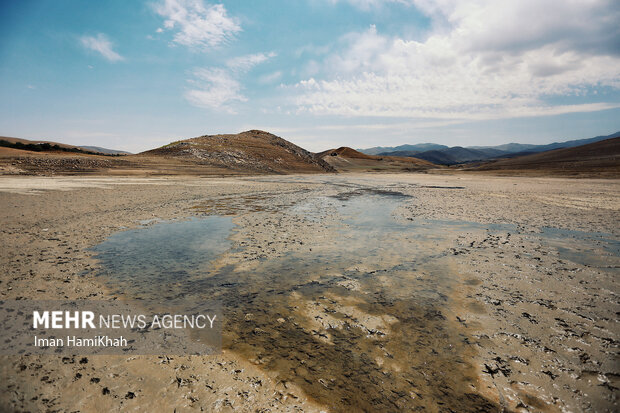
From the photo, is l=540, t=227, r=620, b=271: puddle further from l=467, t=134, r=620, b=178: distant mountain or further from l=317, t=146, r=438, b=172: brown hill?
l=317, t=146, r=438, b=172: brown hill

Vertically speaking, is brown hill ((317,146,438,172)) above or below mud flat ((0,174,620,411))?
above

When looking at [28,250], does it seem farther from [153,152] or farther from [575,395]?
[153,152]

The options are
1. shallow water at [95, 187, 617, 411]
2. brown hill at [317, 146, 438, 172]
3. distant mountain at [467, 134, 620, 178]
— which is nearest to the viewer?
shallow water at [95, 187, 617, 411]

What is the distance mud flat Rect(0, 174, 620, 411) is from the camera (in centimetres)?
220

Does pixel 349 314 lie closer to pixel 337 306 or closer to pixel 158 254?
pixel 337 306

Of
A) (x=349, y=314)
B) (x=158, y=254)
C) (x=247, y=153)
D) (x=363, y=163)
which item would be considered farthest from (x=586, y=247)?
(x=363, y=163)

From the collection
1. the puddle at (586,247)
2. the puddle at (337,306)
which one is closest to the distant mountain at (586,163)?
the puddle at (586,247)

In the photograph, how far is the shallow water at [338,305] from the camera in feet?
7.61

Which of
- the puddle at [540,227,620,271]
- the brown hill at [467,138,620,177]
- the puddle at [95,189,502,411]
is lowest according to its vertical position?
the puddle at [95,189,502,411]

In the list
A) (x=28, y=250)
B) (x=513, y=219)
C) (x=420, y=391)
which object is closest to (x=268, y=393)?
(x=420, y=391)

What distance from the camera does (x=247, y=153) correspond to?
46969 millimetres

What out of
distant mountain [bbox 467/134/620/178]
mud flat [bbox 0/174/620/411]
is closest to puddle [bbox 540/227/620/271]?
mud flat [bbox 0/174/620/411]

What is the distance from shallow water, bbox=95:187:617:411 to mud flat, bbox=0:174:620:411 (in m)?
0.02

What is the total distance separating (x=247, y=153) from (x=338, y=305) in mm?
45814
